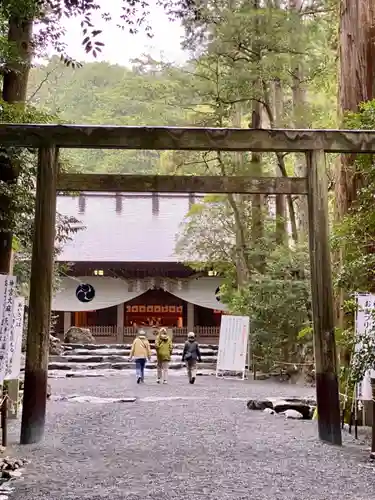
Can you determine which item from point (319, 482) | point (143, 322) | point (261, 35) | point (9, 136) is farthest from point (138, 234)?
point (319, 482)

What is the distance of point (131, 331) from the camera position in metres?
22.5

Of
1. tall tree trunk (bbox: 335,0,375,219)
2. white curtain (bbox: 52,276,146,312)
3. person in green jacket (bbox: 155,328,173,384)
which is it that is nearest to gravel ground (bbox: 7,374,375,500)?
tall tree trunk (bbox: 335,0,375,219)

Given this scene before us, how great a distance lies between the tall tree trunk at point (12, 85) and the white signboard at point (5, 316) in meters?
0.83

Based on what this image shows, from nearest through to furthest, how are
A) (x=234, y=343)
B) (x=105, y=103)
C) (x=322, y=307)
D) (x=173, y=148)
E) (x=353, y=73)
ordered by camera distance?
(x=322, y=307)
(x=173, y=148)
(x=353, y=73)
(x=234, y=343)
(x=105, y=103)

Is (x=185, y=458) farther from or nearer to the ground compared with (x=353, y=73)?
nearer to the ground

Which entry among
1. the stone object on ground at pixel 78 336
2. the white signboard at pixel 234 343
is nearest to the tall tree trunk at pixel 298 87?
the white signboard at pixel 234 343

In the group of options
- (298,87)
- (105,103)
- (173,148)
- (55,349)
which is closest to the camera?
(173,148)

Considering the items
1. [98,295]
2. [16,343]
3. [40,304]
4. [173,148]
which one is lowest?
[16,343]

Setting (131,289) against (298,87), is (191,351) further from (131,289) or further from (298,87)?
(131,289)

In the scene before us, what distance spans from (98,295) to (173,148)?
16571 mm

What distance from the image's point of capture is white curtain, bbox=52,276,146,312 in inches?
886

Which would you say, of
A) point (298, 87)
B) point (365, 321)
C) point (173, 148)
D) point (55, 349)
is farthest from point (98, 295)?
point (365, 321)

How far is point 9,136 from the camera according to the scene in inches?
256

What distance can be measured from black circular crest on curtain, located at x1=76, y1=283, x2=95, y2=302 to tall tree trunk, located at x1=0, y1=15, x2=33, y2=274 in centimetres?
1462
